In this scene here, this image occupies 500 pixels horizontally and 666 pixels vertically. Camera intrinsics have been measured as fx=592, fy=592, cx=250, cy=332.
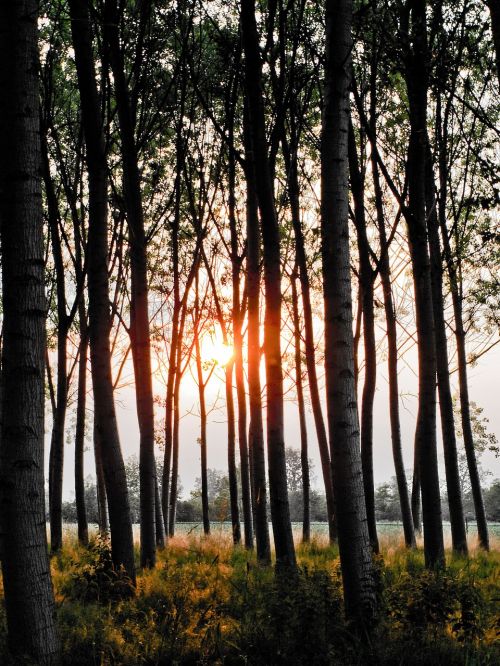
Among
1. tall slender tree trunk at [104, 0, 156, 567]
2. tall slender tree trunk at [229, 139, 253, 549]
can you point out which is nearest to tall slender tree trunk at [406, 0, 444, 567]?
tall slender tree trunk at [104, 0, 156, 567]

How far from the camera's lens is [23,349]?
4.11 meters

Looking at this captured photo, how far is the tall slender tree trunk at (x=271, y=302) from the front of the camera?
771cm

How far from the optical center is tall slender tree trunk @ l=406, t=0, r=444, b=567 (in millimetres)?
7664

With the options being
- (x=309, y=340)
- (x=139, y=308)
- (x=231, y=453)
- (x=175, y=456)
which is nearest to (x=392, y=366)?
(x=309, y=340)

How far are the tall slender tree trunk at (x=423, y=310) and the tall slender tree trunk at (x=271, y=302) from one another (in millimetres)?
1844

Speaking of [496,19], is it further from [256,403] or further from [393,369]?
[393,369]

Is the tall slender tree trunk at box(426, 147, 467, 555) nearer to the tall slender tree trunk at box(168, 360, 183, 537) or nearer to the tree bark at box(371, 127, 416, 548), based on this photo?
the tree bark at box(371, 127, 416, 548)

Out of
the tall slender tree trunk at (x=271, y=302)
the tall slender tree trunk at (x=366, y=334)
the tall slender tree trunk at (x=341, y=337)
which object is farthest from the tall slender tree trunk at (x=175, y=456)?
the tall slender tree trunk at (x=341, y=337)

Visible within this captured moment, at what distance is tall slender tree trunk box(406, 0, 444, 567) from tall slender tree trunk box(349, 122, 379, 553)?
3.87ft

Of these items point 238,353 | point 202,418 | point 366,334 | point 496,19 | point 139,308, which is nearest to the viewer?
point 496,19

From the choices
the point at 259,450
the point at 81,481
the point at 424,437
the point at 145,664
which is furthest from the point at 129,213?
the point at 81,481

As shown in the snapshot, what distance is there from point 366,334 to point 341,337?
5.31 m

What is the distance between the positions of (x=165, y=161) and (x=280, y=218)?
322 centimetres

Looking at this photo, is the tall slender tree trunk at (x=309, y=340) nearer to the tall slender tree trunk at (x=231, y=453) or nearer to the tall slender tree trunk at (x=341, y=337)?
the tall slender tree trunk at (x=231, y=453)
